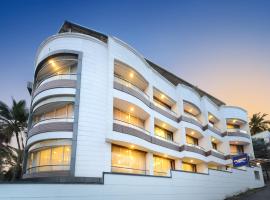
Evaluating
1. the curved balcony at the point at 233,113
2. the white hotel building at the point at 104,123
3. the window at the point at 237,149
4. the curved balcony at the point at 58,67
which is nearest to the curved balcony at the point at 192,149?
the white hotel building at the point at 104,123

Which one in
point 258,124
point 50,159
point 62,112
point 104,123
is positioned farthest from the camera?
point 258,124

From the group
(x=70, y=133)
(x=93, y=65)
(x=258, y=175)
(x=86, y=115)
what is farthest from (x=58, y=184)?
(x=258, y=175)

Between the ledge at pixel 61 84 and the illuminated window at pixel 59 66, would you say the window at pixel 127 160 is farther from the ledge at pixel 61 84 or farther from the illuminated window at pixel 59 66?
the illuminated window at pixel 59 66

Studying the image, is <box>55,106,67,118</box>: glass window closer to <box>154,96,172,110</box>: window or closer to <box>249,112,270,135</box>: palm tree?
<box>154,96,172,110</box>: window

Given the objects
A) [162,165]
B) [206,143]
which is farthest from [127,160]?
[206,143]

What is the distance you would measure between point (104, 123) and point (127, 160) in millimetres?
4778

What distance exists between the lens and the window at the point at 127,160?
71.4ft

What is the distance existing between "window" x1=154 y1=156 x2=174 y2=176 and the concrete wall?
12.8ft

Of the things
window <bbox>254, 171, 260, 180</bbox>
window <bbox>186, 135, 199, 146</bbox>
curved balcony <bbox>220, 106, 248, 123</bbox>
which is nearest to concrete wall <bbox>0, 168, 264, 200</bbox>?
window <bbox>186, 135, 199, 146</bbox>

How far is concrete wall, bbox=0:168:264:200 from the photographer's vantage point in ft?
45.3

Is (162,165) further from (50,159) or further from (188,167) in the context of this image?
(50,159)

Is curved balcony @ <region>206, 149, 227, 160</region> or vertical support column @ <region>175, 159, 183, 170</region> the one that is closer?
vertical support column @ <region>175, 159, 183, 170</region>

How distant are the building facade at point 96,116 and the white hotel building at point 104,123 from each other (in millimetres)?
75

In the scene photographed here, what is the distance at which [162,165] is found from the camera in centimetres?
2781
